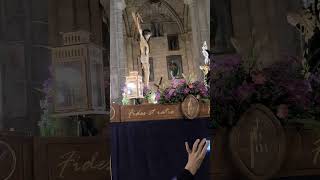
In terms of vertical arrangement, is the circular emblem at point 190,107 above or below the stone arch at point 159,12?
below

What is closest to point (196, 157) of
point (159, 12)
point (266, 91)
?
point (266, 91)

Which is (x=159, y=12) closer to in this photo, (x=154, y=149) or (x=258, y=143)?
(x=154, y=149)

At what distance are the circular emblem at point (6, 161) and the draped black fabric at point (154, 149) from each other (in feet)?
1.88

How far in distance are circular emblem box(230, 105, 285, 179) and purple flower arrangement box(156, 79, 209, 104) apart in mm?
471

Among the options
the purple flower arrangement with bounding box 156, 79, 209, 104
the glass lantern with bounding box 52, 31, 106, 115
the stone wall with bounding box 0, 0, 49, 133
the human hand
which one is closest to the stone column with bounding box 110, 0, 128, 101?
the purple flower arrangement with bounding box 156, 79, 209, 104

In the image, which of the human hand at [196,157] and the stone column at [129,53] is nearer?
the human hand at [196,157]

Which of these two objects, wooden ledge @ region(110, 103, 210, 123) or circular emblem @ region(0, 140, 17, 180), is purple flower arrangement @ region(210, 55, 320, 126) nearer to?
wooden ledge @ region(110, 103, 210, 123)

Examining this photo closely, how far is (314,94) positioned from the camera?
1.98 metres

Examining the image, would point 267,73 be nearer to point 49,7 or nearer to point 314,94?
point 314,94

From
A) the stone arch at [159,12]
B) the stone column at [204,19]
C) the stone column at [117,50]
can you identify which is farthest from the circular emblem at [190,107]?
the stone arch at [159,12]

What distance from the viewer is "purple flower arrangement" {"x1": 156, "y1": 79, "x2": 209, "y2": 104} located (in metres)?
2.40

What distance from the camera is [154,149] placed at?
234cm

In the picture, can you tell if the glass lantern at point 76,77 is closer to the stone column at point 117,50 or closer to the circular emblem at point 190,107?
the stone column at point 117,50

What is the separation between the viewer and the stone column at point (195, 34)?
259 centimetres
